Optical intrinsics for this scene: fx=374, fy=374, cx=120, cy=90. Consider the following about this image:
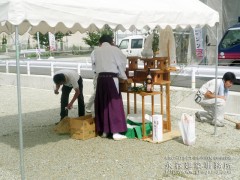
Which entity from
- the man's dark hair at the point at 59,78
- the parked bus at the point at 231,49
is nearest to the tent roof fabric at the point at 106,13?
the man's dark hair at the point at 59,78

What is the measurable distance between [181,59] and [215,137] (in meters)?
8.85

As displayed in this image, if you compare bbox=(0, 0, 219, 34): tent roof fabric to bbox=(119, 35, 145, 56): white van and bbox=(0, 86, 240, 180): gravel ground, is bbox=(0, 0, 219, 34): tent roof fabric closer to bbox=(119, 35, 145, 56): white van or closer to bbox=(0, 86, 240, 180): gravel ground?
bbox=(0, 86, 240, 180): gravel ground

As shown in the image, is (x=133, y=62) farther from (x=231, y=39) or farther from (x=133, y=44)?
(x=133, y=44)

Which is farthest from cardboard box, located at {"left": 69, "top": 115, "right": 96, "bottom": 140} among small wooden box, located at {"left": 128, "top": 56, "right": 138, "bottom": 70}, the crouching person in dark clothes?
small wooden box, located at {"left": 128, "top": 56, "right": 138, "bottom": 70}

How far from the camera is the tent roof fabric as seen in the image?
4.10 meters

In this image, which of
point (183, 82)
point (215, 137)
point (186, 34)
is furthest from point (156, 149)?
point (186, 34)

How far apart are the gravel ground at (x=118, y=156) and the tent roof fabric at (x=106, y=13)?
184cm

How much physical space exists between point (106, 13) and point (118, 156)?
6.67 feet

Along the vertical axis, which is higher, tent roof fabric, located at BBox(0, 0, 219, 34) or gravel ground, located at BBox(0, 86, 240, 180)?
tent roof fabric, located at BBox(0, 0, 219, 34)

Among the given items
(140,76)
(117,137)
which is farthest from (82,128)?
(140,76)

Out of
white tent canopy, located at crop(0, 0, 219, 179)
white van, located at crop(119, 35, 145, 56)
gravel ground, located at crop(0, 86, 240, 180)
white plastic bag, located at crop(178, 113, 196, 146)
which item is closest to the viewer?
white tent canopy, located at crop(0, 0, 219, 179)

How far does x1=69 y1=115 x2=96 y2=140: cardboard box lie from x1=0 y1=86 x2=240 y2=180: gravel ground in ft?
0.42

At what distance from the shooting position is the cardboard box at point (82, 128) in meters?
6.26

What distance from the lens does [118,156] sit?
5406mm
